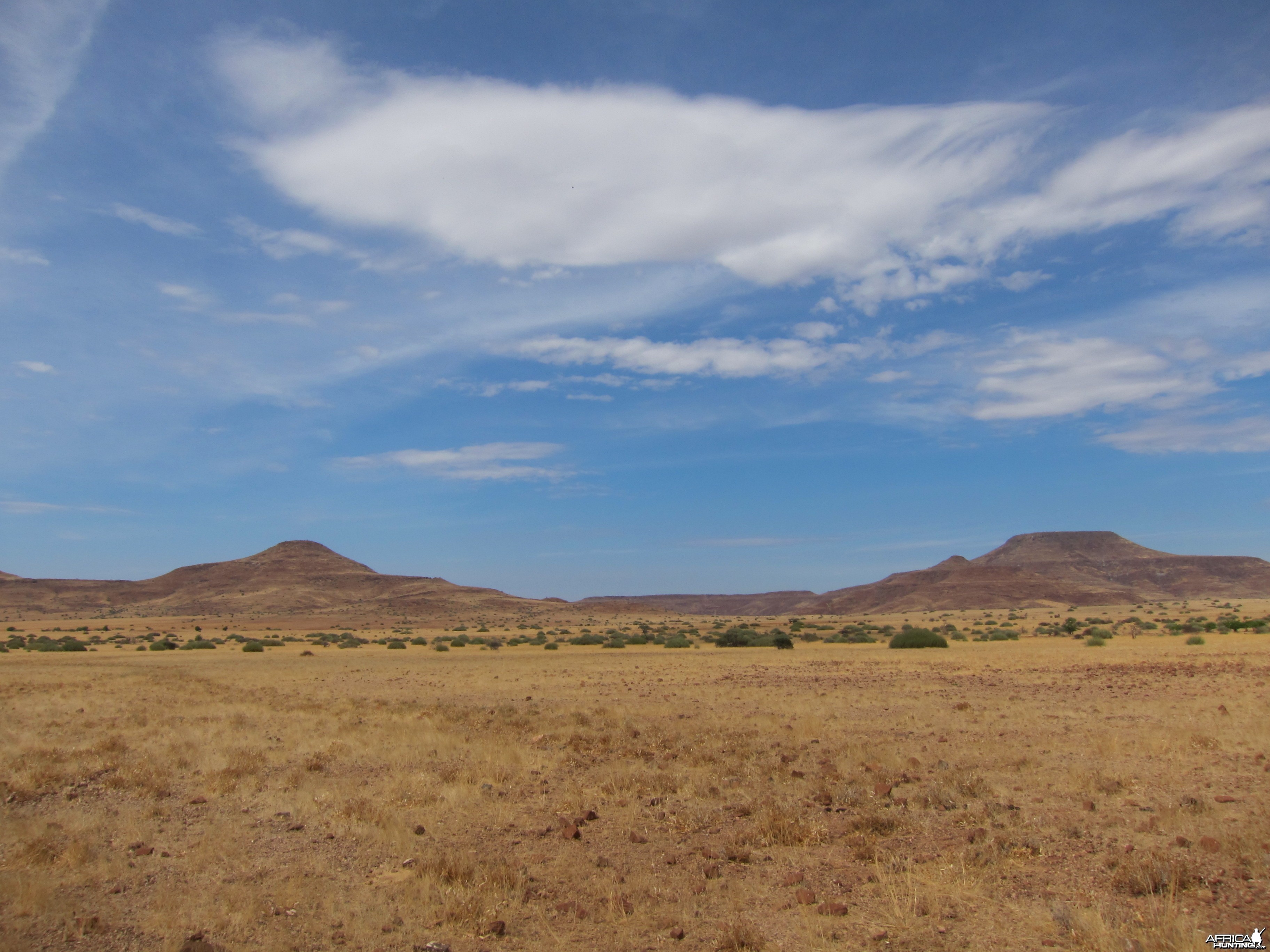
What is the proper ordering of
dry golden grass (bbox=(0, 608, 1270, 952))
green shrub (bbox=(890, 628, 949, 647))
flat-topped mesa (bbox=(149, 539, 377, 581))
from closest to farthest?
dry golden grass (bbox=(0, 608, 1270, 952)), green shrub (bbox=(890, 628, 949, 647)), flat-topped mesa (bbox=(149, 539, 377, 581))

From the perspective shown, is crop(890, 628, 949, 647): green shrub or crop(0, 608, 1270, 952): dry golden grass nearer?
crop(0, 608, 1270, 952): dry golden grass

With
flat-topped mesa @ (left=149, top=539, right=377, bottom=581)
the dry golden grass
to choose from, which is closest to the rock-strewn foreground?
flat-topped mesa @ (left=149, top=539, right=377, bottom=581)

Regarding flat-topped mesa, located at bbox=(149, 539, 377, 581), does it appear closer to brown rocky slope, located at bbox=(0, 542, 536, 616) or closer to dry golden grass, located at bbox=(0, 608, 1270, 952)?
brown rocky slope, located at bbox=(0, 542, 536, 616)

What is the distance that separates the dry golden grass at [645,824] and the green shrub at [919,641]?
25.6 meters

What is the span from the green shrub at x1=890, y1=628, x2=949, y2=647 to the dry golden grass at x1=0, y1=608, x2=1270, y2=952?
25559 millimetres

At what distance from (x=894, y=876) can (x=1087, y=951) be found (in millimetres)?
2061

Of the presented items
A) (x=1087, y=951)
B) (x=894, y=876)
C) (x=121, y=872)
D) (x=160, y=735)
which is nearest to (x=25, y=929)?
(x=121, y=872)

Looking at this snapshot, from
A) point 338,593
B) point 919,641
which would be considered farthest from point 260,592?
point 919,641

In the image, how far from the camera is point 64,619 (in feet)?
415

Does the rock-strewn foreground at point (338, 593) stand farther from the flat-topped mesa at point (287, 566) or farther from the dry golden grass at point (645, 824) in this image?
the dry golden grass at point (645, 824)

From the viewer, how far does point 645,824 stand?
10.3 metres

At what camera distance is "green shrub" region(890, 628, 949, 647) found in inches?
1833

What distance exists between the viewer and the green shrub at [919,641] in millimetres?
46562

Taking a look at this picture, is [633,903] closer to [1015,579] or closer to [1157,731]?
[1157,731]
